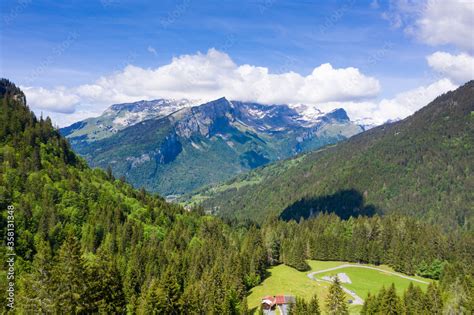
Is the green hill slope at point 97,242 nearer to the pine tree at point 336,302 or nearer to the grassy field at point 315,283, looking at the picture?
the grassy field at point 315,283

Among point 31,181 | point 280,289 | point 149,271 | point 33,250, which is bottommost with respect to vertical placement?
point 280,289

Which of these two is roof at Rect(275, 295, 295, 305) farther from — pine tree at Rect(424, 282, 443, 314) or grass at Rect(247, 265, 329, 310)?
pine tree at Rect(424, 282, 443, 314)

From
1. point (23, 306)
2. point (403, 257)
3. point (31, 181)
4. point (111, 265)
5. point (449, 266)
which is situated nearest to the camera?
point (23, 306)

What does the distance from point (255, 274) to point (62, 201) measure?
2908 inches

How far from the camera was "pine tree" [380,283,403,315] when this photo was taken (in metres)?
90.3

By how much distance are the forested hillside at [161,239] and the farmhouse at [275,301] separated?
755 cm

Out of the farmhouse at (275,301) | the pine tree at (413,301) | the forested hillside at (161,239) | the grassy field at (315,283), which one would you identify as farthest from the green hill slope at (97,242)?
the pine tree at (413,301)

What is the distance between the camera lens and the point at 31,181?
146625 millimetres

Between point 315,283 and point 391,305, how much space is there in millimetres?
44794

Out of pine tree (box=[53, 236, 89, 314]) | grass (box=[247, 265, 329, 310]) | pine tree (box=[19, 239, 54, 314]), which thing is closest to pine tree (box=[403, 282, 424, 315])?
grass (box=[247, 265, 329, 310])

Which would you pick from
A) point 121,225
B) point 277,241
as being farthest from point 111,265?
point 277,241

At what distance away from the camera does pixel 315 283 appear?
134250mm

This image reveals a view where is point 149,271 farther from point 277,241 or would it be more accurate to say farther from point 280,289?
point 277,241

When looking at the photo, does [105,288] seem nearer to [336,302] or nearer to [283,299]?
[336,302]
